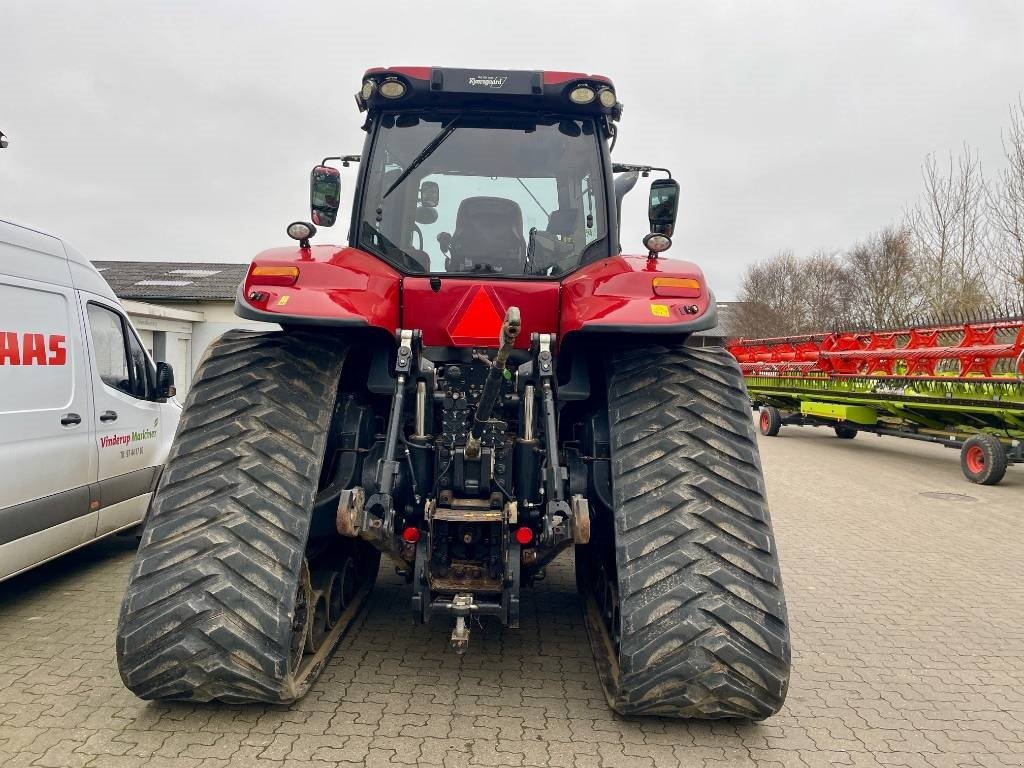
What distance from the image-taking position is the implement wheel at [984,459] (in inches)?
407

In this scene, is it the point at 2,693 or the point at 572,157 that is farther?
the point at 572,157

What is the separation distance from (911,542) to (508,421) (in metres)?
5.40

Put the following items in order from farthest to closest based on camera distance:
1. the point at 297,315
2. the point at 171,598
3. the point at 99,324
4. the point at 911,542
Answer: the point at 911,542
the point at 99,324
the point at 297,315
the point at 171,598

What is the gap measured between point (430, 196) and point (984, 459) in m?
9.97

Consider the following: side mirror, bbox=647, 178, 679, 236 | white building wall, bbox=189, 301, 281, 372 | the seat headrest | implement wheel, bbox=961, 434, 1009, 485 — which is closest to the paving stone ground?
the seat headrest

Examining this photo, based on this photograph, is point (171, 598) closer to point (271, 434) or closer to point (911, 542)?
point (271, 434)

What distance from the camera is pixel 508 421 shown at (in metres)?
3.52

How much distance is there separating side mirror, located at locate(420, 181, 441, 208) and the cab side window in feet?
8.86

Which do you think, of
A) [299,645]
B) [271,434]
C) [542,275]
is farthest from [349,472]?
[542,275]

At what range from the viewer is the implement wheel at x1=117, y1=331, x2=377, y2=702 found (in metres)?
2.71

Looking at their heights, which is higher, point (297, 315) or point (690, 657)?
point (297, 315)

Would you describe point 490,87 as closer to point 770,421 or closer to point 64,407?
point 64,407

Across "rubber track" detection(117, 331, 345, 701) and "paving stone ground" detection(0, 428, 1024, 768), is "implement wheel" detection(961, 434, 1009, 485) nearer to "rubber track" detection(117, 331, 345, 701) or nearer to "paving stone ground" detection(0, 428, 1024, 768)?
"paving stone ground" detection(0, 428, 1024, 768)

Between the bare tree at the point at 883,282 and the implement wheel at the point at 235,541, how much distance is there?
3058cm
